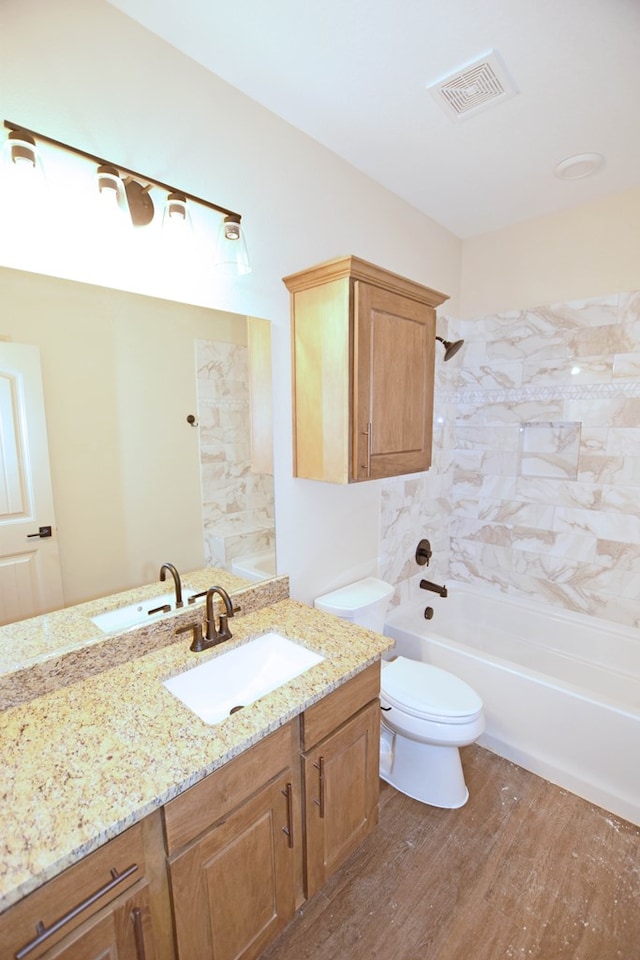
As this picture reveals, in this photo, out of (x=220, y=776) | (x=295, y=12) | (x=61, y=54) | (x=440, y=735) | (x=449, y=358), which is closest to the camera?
(x=220, y=776)

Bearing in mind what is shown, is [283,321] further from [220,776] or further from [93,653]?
[220,776]

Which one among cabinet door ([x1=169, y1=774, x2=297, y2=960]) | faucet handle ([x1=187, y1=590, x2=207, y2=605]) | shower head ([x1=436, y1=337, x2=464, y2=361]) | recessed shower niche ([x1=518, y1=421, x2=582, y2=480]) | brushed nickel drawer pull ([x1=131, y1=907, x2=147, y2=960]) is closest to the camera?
brushed nickel drawer pull ([x1=131, y1=907, x2=147, y2=960])

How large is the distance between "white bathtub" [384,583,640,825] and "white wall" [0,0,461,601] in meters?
0.67

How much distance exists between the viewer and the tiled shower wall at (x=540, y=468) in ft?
7.42

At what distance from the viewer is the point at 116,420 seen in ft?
4.27

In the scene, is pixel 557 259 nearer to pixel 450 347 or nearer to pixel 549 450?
pixel 450 347

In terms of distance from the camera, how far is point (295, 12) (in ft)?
4.00

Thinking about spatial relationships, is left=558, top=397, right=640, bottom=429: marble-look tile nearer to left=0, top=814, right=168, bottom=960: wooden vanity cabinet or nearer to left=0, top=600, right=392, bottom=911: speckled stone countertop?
left=0, top=600, right=392, bottom=911: speckled stone countertop

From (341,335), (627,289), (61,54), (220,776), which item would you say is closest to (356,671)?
(220,776)

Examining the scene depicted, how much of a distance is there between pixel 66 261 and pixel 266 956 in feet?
6.92

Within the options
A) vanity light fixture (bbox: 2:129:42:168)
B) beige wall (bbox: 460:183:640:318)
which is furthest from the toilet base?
beige wall (bbox: 460:183:640:318)

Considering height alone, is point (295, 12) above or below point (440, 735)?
above

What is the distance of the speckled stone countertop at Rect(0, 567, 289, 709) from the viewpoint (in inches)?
43.5

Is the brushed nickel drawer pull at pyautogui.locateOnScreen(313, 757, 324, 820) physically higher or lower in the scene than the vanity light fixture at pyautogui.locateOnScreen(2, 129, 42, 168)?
lower
